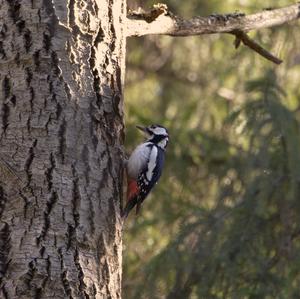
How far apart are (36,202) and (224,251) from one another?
1.95 meters

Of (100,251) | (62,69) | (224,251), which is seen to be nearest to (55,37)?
(62,69)

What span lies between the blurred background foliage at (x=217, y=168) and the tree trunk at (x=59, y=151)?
1519 mm

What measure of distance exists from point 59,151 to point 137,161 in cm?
142

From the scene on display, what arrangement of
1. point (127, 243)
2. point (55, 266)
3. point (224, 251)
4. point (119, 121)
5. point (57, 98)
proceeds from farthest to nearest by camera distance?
point (127, 243)
point (224, 251)
point (119, 121)
point (57, 98)
point (55, 266)

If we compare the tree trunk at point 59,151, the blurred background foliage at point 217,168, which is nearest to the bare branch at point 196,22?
the tree trunk at point 59,151

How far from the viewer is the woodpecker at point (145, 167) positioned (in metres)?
4.97

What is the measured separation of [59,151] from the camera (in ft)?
11.9

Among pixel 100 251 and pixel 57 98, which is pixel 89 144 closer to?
pixel 57 98

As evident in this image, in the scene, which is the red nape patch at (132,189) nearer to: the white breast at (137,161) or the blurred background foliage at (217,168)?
the white breast at (137,161)

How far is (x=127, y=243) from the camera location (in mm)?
6266

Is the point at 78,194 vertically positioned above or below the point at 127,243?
above

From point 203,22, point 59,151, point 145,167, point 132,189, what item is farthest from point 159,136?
point 59,151

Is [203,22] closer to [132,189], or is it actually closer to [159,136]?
[132,189]

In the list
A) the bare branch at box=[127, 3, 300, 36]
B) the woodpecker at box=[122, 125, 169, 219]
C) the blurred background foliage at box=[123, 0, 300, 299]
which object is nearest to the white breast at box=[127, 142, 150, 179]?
the woodpecker at box=[122, 125, 169, 219]
